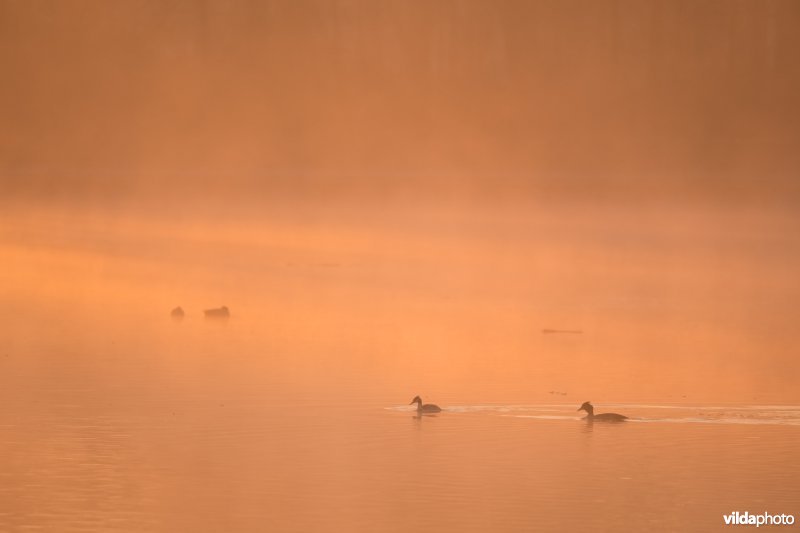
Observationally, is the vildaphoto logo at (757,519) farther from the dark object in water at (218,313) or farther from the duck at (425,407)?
the dark object in water at (218,313)

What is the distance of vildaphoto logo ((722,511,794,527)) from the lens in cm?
1032

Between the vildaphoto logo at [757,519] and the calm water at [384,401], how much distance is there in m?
0.13

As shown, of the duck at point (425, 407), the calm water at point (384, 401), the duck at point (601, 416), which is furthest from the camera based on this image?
the duck at point (425, 407)

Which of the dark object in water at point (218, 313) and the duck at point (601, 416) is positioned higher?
the dark object in water at point (218, 313)

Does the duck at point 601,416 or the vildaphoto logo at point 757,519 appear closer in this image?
the vildaphoto logo at point 757,519

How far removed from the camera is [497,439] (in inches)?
491

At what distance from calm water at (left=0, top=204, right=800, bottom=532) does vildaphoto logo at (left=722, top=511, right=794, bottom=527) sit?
13 cm

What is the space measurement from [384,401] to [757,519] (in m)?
→ 4.36

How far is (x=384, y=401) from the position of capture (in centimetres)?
1405

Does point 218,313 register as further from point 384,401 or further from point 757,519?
point 757,519

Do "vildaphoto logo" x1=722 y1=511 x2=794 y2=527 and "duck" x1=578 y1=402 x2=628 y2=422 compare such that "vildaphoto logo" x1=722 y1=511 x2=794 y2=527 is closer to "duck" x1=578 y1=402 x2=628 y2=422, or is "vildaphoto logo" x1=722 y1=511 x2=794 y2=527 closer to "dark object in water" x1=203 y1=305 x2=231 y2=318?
"duck" x1=578 y1=402 x2=628 y2=422

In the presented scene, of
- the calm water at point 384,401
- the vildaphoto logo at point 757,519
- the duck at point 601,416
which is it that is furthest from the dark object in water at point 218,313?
the vildaphoto logo at point 757,519

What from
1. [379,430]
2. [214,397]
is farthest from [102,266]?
[379,430]

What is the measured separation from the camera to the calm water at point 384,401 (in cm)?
1062
